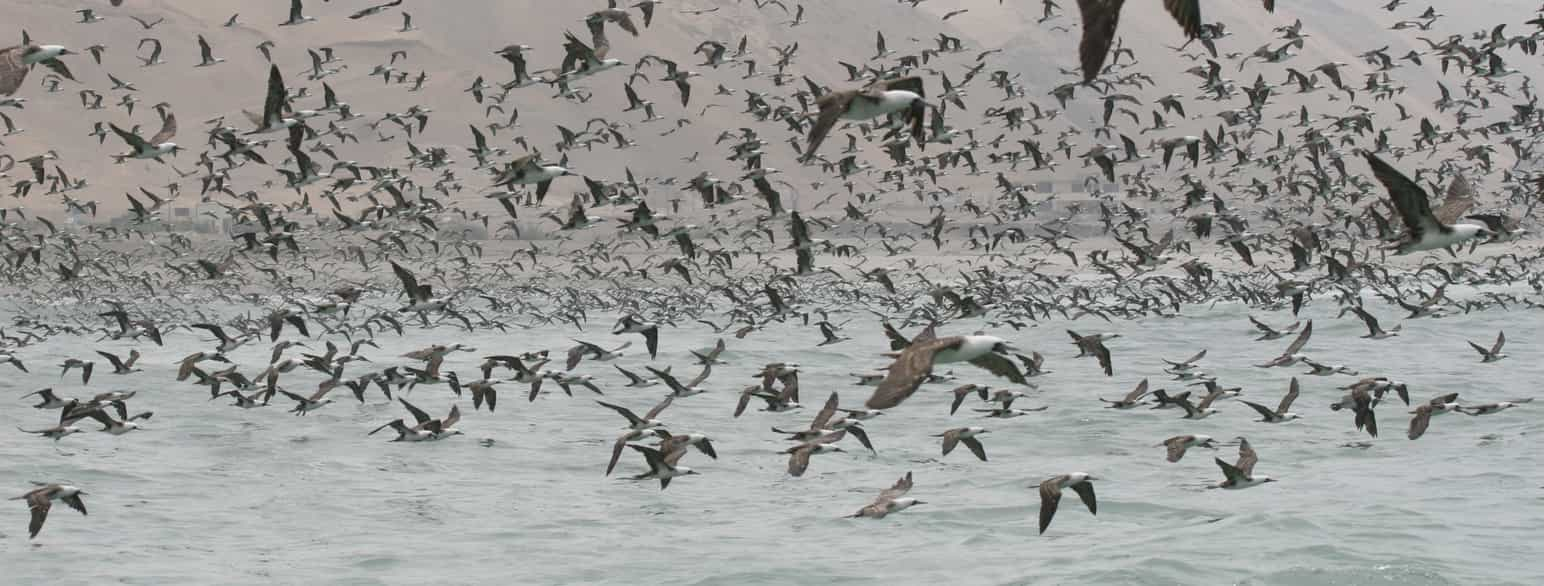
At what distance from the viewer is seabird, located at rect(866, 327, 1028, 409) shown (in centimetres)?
826

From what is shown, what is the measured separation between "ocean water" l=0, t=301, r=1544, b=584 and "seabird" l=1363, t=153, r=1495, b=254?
2822 mm

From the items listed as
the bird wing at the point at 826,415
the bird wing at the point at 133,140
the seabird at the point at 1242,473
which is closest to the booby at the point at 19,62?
the bird wing at the point at 133,140

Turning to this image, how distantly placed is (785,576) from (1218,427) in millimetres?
10115

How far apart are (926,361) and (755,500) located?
8.15 metres

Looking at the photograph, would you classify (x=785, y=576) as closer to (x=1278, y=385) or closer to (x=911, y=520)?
(x=911, y=520)

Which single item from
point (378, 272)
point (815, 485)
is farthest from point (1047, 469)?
point (378, 272)

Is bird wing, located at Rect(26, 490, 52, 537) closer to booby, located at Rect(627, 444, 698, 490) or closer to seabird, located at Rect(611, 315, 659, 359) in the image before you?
booby, located at Rect(627, 444, 698, 490)

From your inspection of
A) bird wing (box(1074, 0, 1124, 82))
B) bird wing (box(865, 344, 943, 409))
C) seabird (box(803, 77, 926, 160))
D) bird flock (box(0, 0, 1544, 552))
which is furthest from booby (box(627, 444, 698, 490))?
bird wing (box(1074, 0, 1124, 82))

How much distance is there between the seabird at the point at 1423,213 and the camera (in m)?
9.75

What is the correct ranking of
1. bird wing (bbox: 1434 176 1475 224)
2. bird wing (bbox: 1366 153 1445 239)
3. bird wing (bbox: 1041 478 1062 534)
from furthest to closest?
bird wing (bbox: 1041 478 1062 534)
bird wing (bbox: 1434 176 1475 224)
bird wing (bbox: 1366 153 1445 239)

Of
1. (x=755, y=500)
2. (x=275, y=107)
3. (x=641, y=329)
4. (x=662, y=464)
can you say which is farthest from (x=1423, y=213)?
(x=641, y=329)

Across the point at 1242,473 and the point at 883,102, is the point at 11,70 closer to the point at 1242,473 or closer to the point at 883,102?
the point at 883,102

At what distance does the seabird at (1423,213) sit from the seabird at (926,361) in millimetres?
2578

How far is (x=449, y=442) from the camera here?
2131 centimetres
